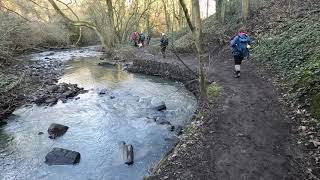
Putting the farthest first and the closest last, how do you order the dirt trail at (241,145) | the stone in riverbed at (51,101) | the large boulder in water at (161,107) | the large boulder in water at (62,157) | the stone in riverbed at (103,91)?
the stone in riverbed at (103,91) → the stone in riverbed at (51,101) → the large boulder in water at (161,107) → the large boulder in water at (62,157) → the dirt trail at (241,145)

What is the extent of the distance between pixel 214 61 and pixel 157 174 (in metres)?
13.8

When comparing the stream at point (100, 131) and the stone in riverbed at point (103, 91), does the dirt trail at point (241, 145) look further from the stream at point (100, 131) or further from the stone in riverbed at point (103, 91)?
the stone in riverbed at point (103, 91)

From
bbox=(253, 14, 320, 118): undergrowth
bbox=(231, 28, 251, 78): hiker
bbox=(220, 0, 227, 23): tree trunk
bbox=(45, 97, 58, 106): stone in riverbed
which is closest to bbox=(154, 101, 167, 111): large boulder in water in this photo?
bbox=(231, 28, 251, 78): hiker

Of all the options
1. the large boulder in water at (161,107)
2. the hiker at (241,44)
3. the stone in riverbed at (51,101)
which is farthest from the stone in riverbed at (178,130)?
the stone in riverbed at (51,101)

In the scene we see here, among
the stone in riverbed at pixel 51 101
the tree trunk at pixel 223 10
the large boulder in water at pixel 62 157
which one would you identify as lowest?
the large boulder in water at pixel 62 157

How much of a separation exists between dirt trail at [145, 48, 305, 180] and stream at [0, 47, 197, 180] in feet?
6.17

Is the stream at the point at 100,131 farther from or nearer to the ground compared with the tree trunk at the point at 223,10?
nearer to the ground

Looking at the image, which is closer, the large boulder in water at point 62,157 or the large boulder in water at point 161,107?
the large boulder in water at point 62,157

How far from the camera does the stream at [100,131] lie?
34.1 feet

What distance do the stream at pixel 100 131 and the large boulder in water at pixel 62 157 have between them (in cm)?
17

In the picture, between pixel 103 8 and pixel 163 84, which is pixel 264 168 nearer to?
pixel 163 84

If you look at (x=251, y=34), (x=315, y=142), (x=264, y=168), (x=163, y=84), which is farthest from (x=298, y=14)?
(x=264, y=168)

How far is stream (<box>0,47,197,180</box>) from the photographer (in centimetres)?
1040

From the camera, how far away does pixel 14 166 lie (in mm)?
10820
